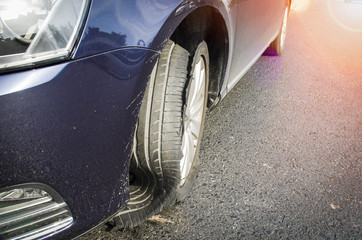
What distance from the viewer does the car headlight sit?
918 millimetres

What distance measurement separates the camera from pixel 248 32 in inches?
87.7

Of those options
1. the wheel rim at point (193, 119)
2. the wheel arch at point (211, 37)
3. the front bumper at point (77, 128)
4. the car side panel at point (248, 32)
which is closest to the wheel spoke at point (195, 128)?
the wheel rim at point (193, 119)

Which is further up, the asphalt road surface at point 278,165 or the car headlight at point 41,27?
the car headlight at point 41,27

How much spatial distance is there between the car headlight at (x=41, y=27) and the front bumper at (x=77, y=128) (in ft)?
0.20

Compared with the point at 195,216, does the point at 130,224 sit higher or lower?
higher

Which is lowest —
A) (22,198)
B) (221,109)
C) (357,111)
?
(357,111)

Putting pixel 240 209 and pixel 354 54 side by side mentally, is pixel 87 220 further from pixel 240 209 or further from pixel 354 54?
pixel 354 54

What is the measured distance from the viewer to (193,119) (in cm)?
193

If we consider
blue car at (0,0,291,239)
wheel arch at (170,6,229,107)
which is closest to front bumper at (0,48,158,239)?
blue car at (0,0,291,239)

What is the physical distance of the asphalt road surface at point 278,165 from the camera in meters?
1.61

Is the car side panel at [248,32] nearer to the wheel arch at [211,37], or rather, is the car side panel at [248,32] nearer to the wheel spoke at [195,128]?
the wheel arch at [211,37]

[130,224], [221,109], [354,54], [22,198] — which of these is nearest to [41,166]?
[22,198]

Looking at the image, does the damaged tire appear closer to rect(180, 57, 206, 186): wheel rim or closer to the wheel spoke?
rect(180, 57, 206, 186): wheel rim

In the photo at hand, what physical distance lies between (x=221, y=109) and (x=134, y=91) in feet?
6.01
